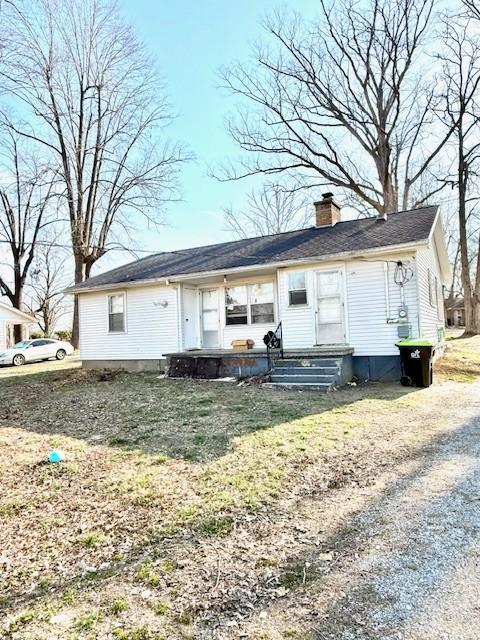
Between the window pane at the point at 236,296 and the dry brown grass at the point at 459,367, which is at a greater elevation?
the window pane at the point at 236,296

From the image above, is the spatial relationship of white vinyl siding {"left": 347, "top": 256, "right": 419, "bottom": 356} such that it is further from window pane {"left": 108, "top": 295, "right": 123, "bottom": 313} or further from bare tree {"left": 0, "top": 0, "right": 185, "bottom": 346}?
bare tree {"left": 0, "top": 0, "right": 185, "bottom": 346}

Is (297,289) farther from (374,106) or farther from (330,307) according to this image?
(374,106)

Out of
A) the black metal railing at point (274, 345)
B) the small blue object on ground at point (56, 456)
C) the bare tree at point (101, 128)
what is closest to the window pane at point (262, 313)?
the black metal railing at point (274, 345)

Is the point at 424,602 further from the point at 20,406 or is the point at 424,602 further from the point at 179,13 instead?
the point at 179,13

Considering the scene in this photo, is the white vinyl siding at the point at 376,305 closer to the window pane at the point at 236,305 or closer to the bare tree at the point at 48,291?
the window pane at the point at 236,305

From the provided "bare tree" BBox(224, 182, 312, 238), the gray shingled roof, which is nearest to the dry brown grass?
the gray shingled roof

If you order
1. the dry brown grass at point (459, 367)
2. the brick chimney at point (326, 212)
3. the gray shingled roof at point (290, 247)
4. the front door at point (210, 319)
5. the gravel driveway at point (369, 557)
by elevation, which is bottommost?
the gravel driveway at point (369, 557)

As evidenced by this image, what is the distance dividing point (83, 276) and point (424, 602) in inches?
879

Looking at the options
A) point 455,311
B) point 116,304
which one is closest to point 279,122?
point 116,304

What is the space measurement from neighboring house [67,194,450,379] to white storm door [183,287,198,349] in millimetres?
31

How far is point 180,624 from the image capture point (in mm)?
2145

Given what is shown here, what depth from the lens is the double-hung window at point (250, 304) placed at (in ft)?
40.0

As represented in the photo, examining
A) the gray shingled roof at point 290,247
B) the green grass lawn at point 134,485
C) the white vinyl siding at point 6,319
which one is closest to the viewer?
the green grass lawn at point 134,485

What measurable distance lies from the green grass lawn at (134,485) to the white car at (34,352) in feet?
43.1
